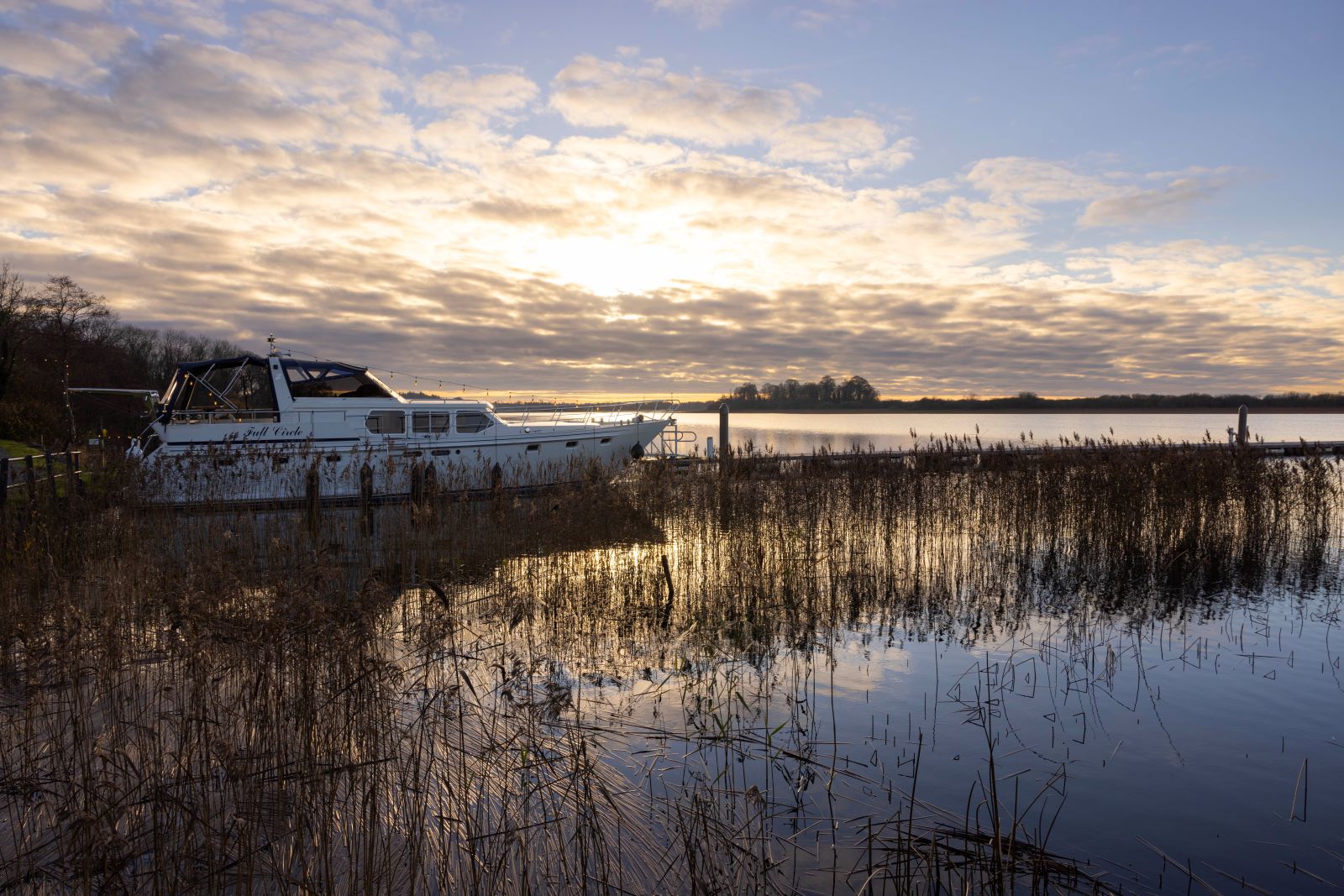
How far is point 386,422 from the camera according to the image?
17266mm

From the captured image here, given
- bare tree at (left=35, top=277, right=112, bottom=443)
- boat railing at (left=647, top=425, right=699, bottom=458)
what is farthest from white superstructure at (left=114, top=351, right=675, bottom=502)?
bare tree at (left=35, top=277, right=112, bottom=443)

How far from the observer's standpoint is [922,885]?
3219 mm

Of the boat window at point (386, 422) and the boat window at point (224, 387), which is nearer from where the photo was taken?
the boat window at point (224, 387)

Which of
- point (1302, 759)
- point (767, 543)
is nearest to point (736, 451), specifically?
point (767, 543)

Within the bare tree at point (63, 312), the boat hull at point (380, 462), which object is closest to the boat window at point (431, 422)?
the boat hull at point (380, 462)

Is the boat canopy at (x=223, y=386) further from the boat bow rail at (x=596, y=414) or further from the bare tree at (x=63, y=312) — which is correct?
the bare tree at (x=63, y=312)

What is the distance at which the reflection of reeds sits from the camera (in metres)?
3.30

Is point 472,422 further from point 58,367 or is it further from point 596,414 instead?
point 58,367

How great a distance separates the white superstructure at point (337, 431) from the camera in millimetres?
15797

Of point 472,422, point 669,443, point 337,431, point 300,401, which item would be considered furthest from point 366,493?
point 669,443

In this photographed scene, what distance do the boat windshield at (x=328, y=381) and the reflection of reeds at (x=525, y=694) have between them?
6059mm

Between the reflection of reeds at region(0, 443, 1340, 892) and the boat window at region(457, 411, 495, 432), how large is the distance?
6583 mm

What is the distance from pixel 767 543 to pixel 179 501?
12.1m

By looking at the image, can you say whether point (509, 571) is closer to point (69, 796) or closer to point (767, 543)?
point (767, 543)
